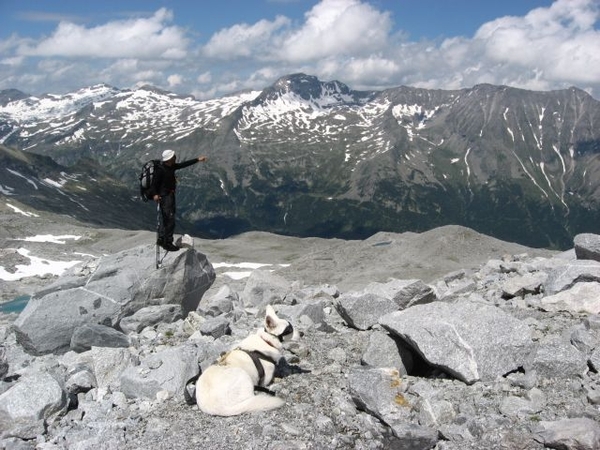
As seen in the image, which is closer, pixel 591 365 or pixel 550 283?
pixel 591 365

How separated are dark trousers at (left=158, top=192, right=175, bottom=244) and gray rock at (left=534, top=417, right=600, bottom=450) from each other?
1367cm

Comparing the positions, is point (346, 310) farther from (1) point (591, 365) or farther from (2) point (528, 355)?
(1) point (591, 365)

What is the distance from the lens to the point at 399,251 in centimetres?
7456

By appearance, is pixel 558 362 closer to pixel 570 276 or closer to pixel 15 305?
pixel 570 276

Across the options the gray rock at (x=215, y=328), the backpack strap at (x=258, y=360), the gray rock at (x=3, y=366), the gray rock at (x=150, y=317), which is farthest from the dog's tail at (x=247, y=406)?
the gray rock at (x=150, y=317)

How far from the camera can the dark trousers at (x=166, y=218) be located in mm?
19000

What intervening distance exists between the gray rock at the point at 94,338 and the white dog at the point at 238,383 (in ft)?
17.9

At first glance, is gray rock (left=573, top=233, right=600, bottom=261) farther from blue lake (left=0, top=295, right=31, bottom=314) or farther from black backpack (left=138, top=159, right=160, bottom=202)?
blue lake (left=0, top=295, right=31, bottom=314)

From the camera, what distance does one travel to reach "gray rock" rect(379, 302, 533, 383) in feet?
37.6

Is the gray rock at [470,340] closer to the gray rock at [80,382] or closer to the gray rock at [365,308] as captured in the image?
the gray rock at [365,308]

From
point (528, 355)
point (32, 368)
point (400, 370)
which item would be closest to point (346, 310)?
point (400, 370)

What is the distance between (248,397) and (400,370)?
3.86 meters

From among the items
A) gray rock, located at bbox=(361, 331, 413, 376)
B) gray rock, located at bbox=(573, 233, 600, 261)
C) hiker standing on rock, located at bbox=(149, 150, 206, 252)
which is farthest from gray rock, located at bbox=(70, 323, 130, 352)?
gray rock, located at bbox=(573, 233, 600, 261)

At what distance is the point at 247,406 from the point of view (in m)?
10.4
